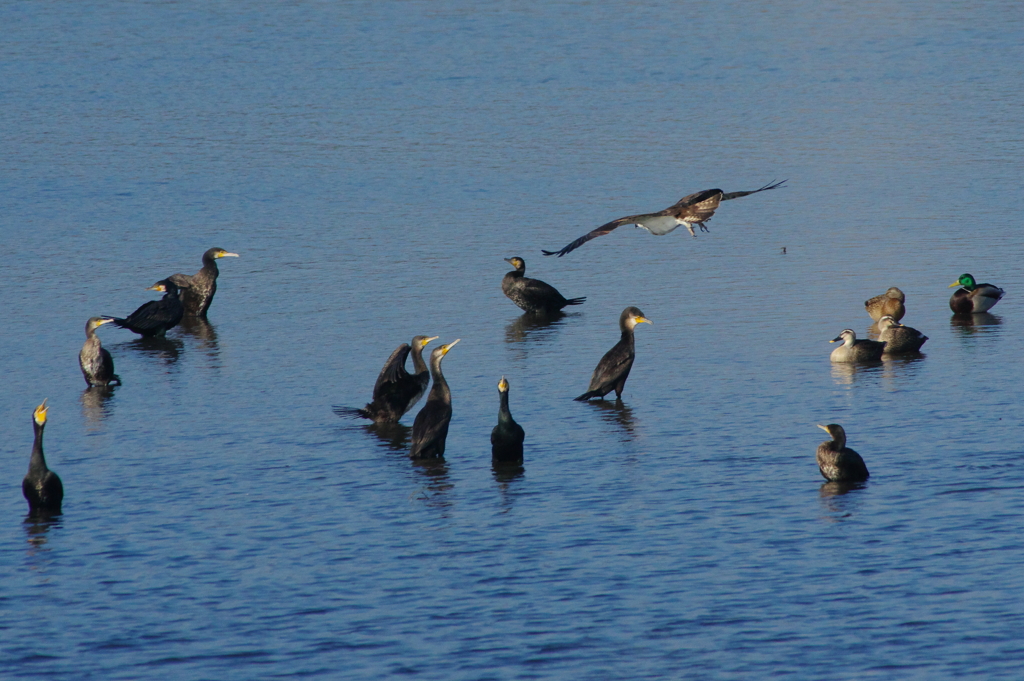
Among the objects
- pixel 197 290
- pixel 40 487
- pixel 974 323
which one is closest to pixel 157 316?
pixel 197 290

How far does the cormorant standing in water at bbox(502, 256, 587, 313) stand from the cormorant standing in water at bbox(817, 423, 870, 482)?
9.50 metres

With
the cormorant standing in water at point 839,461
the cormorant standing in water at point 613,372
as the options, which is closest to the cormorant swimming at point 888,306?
the cormorant standing in water at point 613,372

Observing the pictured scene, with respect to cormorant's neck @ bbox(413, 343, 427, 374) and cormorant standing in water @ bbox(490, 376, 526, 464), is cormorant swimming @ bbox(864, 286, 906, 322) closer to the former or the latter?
cormorant's neck @ bbox(413, 343, 427, 374)

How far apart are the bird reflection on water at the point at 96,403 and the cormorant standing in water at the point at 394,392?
2.90 meters

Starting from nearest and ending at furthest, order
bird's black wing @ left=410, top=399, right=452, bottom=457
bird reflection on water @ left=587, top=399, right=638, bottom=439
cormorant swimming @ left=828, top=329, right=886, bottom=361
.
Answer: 1. bird's black wing @ left=410, top=399, right=452, bottom=457
2. bird reflection on water @ left=587, top=399, right=638, bottom=439
3. cormorant swimming @ left=828, top=329, right=886, bottom=361

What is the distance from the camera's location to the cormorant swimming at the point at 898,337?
18.8 m

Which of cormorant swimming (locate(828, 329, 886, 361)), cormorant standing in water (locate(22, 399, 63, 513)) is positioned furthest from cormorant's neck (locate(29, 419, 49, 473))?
cormorant swimming (locate(828, 329, 886, 361))

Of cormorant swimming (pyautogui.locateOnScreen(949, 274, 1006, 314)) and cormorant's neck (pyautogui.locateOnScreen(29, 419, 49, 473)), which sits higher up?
cormorant swimming (pyautogui.locateOnScreen(949, 274, 1006, 314))

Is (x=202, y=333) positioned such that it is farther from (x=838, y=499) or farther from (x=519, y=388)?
(x=838, y=499)

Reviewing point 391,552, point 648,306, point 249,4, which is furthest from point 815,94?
point 391,552

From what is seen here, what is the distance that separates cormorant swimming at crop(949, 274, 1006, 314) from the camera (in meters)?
20.9

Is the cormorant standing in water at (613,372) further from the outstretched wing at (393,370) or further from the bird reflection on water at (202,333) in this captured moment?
the bird reflection on water at (202,333)

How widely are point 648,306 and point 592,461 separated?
820 cm

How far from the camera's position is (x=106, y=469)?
14836 millimetres
